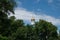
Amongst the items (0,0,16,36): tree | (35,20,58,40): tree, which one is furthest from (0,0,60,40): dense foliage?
(0,0,16,36): tree

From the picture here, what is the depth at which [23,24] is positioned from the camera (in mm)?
75938

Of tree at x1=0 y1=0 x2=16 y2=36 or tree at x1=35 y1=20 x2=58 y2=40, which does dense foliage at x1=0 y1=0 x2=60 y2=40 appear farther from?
tree at x1=0 y1=0 x2=16 y2=36

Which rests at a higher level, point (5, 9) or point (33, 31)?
point (33, 31)

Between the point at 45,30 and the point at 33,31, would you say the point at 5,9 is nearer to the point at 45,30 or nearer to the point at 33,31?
the point at 33,31

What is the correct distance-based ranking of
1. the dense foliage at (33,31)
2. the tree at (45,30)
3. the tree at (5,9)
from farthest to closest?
the tree at (45,30) → the dense foliage at (33,31) → the tree at (5,9)

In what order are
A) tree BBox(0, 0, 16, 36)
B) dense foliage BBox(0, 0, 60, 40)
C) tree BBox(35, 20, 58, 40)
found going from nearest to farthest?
tree BBox(0, 0, 16, 36)
dense foliage BBox(0, 0, 60, 40)
tree BBox(35, 20, 58, 40)

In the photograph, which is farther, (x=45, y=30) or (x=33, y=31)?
(x=45, y=30)

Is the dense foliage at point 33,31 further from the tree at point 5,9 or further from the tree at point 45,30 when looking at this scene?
the tree at point 5,9

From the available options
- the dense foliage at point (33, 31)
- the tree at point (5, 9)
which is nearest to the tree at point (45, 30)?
the dense foliage at point (33, 31)

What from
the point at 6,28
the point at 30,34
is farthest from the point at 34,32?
the point at 6,28

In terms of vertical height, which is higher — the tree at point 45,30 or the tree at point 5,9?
the tree at point 45,30

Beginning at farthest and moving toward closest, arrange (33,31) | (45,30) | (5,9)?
(45,30)
(33,31)
(5,9)

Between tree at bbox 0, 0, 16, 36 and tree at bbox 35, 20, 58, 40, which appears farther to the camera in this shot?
tree at bbox 35, 20, 58, 40

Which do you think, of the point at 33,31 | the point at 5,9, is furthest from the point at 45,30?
the point at 5,9
